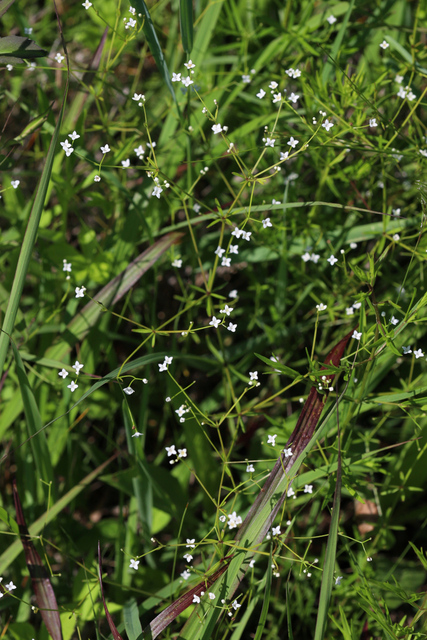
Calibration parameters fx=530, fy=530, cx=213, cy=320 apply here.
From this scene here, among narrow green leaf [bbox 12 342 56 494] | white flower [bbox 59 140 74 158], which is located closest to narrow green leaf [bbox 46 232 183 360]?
narrow green leaf [bbox 12 342 56 494]

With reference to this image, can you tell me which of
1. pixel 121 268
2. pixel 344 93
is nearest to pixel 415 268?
pixel 344 93

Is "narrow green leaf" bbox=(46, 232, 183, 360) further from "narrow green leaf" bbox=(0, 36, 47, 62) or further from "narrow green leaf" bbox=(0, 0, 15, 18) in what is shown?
"narrow green leaf" bbox=(0, 0, 15, 18)

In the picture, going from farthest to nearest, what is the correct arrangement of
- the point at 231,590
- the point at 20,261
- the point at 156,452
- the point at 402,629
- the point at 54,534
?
the point at 156,452
the point at 54,534
the point at 20,261
the point at 231,590
the point at 402,629

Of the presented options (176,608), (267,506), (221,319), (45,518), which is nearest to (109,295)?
(221,319)

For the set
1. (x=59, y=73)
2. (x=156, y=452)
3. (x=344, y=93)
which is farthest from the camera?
(x=59, y=73)

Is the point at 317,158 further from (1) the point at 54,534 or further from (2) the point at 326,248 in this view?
(1) the point at 54,534

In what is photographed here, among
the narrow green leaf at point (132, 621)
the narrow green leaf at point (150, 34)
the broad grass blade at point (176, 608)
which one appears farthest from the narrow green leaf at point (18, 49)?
the narrow green leaf at point (132, 621)

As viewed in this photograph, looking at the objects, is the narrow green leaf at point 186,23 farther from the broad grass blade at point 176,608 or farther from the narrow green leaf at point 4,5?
the broad grass blade at point 176,608
